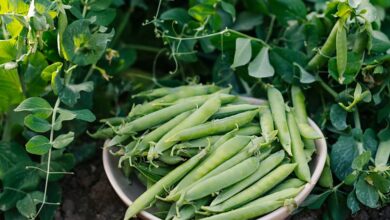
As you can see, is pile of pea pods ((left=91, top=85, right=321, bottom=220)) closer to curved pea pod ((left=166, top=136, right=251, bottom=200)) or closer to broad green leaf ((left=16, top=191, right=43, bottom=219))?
curved pea pod ((left=166, top=136, right=251, bottom=200))

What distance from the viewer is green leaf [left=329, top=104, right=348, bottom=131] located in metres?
1.59

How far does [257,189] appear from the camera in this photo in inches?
53.9

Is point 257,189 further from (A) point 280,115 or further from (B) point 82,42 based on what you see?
(B) point 82,42

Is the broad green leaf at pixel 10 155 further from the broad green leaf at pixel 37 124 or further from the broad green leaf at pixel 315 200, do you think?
the broad green leaf at pixel 315 200

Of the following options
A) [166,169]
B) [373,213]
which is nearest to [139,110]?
[166,169]

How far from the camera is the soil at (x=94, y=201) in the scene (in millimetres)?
1610

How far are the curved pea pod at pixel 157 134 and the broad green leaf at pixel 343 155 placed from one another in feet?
1.30

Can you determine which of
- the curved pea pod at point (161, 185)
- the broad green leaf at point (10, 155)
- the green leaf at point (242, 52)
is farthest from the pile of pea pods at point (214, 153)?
the broad green leaf at point (10, 155)

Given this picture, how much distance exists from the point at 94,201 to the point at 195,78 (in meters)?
0.44

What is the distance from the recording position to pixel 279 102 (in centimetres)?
156

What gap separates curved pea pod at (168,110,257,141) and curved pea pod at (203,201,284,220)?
0.21 m

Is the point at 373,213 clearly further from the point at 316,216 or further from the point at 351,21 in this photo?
the point at 351,21

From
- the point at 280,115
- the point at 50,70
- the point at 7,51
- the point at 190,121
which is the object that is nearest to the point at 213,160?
the point at 190,121

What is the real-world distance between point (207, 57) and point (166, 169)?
667 mm
